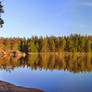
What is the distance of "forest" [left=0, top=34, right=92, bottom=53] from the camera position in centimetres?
9419

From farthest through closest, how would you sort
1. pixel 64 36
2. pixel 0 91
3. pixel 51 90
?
1. pixel 64 36
2. pixel 51 90
3. pixel 0 91

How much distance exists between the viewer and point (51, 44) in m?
97.9

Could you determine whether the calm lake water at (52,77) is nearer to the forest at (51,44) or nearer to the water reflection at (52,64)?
the water reflection at (52,64)

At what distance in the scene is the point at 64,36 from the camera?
10175 cm

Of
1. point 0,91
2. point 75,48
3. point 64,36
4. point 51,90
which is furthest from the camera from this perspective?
point 64,36

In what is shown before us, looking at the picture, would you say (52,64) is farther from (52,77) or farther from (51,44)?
(51,44)

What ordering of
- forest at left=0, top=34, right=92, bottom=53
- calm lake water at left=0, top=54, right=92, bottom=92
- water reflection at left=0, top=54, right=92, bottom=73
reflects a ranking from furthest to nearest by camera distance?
1. forest at left=0, top=34, right=92, bottom=53
2. water reflection at left=0, top=54, right=92, bottom=73
3. calm lake water at left=0, top=54, right=92, bottom=92

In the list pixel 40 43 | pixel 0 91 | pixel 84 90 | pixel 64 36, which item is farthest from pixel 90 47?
pixel 0 91

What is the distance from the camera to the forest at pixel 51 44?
9419cm

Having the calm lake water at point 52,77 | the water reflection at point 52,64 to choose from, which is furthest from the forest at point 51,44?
the calm lake water at point 52,77

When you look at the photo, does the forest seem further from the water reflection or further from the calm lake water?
the calm lake water

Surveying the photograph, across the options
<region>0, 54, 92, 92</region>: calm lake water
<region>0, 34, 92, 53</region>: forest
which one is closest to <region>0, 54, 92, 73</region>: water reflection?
<region>0, 54, 92, 92</region>: calm lake water

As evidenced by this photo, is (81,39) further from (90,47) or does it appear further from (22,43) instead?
(22,43)

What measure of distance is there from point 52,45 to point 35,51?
29.0ft
